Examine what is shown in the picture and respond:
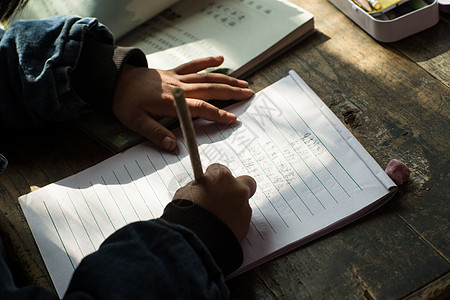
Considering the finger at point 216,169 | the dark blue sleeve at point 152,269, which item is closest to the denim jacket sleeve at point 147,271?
the dark blue sleeve at point 152,269

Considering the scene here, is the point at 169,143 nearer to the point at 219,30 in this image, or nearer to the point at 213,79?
the point at 213,79

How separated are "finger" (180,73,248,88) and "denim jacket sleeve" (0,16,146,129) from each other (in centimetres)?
11

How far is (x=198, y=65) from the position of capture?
2.61ft

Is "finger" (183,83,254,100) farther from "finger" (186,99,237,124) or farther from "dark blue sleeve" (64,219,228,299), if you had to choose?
"dark blue sleeve" (64,219,228,299)

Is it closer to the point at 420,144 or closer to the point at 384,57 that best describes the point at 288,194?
the point at 420,144

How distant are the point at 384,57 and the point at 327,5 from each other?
18cm

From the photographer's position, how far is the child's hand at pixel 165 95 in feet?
2.34

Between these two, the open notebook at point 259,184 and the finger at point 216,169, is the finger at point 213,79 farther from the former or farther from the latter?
the finger at point 216,169

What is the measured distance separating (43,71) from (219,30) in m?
0.32

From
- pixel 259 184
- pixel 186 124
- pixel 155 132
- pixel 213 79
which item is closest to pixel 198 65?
pixel 213 79

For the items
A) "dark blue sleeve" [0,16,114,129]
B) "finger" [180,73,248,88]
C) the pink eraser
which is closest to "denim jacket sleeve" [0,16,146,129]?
"dark blue sleeve" [0,16,114,129]

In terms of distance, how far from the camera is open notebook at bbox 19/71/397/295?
58 centimetres

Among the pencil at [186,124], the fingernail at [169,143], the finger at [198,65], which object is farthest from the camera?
the finger at [198,65]

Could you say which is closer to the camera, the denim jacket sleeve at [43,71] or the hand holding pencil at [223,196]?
the hand holding pencil at [223,196]
